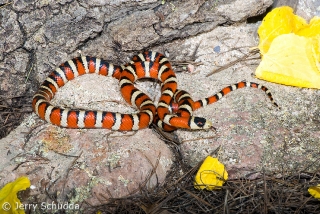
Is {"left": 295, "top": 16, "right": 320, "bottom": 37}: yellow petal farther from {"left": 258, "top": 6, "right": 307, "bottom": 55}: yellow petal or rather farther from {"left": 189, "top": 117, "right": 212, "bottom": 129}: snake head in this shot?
{"left": 189, "top": 117, "right": 212, "bottom": 129}: snake head

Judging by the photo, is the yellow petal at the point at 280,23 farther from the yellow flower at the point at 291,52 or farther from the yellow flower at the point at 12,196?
the yellow flower at the point at 12,196

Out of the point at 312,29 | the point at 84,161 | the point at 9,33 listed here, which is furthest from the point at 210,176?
the point at 9,33

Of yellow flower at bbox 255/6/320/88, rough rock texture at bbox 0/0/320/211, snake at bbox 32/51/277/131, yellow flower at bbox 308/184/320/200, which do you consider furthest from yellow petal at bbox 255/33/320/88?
yellow flower at bbox 308/184/320/200

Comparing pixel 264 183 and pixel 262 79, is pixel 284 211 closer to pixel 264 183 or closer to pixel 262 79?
pixel 264 183

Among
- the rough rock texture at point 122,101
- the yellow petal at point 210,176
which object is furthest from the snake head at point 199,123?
the yellow petal at point 210,176

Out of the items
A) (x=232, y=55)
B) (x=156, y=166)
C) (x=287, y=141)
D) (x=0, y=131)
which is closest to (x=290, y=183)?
(x=287, y=141)

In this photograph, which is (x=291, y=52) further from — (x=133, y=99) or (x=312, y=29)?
(x=133, y=99)
